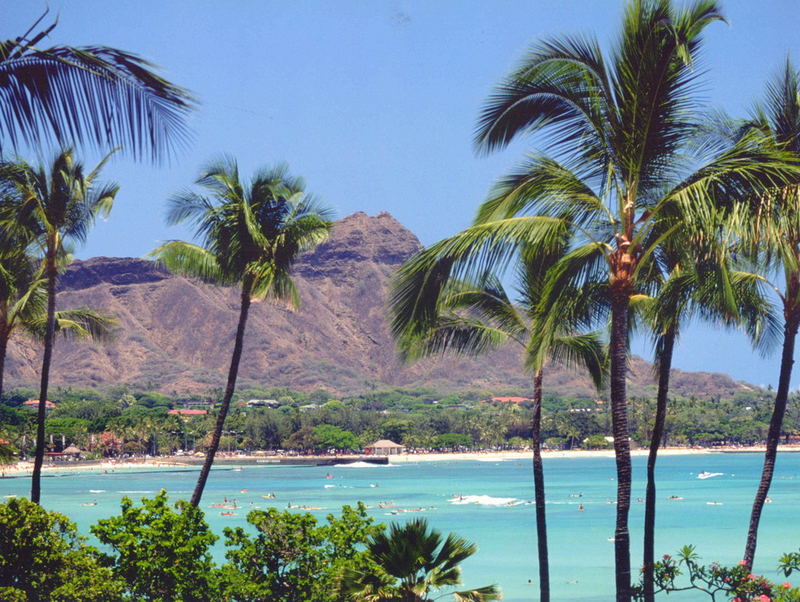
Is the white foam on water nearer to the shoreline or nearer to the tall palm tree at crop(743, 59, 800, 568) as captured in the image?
the shoreline

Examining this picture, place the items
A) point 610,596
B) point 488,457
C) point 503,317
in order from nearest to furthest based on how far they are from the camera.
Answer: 1. point 503,317
2. point 610,596
3. point 488,457

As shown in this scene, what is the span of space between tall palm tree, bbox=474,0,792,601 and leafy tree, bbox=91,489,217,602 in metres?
4.06

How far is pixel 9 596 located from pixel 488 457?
169 metres

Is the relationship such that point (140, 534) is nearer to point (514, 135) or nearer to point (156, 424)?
point (514, 135)

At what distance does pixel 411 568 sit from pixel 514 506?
A: 63.9 metres

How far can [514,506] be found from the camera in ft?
232

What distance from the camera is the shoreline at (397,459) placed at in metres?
127

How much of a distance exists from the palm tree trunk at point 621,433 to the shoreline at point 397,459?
334 feet

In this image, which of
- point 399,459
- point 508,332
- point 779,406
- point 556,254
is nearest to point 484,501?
point 508,332

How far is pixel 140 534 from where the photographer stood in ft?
31.5

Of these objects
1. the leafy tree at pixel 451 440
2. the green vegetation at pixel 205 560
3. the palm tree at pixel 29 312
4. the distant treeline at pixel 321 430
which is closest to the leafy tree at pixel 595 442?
the distant treeline at pixel 321 430

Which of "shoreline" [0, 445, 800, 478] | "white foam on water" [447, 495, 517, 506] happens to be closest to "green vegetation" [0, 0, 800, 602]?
"white foam on water" [447, 495, 517, 506]

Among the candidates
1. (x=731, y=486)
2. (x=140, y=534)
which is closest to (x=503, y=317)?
(x=140, y=534)

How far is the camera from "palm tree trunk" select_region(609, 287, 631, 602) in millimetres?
8352
